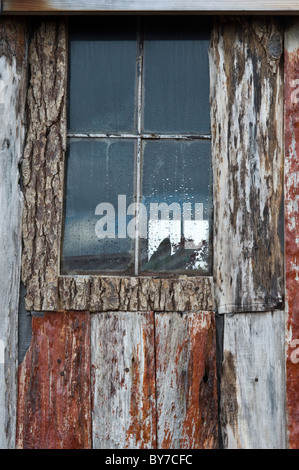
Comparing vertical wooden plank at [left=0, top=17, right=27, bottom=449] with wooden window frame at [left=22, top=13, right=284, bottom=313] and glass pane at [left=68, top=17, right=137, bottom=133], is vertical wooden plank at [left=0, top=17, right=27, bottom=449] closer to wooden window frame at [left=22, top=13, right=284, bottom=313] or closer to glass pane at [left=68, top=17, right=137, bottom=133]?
wooden window frame at [left=22, top=13, right=284, bottom=313]

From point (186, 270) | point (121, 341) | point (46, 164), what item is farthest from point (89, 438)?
point (46, 164)

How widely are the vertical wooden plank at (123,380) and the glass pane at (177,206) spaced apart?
0.29m

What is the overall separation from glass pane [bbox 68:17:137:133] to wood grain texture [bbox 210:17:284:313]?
41 cm

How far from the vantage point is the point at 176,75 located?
2.46 meters

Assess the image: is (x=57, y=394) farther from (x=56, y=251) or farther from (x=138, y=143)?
(x=138, y=143)

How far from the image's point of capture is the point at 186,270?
2406mm

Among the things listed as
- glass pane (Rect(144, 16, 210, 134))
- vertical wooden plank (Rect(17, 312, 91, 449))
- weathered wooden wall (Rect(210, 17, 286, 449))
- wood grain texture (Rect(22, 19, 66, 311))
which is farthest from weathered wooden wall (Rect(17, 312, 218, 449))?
glass pane (Rect(144, 16, 210, 134))

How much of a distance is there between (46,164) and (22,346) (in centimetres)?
81

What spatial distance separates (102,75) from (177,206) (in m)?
0.70

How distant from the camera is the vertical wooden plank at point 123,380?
2283mm

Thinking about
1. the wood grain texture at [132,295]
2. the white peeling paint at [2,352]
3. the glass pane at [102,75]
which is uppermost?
the glass pane at [102,75]

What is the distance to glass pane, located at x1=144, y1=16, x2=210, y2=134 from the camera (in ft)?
8.02

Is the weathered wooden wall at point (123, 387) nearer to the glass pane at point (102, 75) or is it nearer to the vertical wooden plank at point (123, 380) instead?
the vertical wooden plank at point (123, 380)

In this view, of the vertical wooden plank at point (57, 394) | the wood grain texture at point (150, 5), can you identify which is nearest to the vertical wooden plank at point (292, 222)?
the wood grain texture at point (150, 5)
